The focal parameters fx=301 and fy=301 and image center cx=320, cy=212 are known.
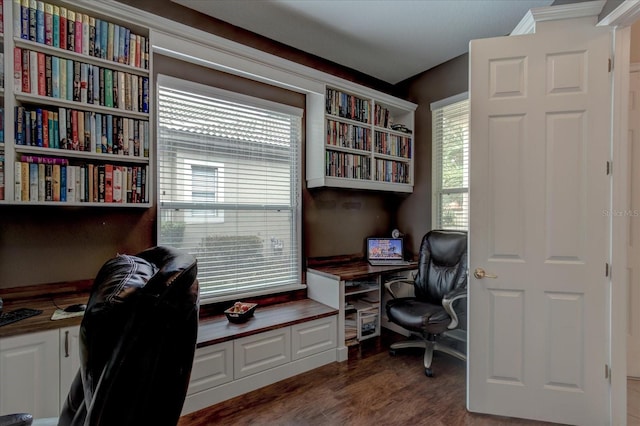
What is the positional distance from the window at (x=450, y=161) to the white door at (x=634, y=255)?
3.92 ft

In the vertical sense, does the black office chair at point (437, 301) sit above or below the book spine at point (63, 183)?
below

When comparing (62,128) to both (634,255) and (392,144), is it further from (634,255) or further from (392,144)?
(634,255)

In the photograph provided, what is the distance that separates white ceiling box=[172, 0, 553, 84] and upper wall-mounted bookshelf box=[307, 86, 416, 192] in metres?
0.42

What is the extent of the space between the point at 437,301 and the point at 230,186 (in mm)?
2150

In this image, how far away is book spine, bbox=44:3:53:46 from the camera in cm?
174

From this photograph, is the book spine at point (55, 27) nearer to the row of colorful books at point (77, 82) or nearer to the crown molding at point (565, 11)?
the row of colorful books at point (77, 82)

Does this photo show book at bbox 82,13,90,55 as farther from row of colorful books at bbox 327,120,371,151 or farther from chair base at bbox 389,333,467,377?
chair base at bbox 389,333,467,377

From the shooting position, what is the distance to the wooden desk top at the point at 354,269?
8.98 ft

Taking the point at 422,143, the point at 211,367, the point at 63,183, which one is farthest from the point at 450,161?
the point at 63,183

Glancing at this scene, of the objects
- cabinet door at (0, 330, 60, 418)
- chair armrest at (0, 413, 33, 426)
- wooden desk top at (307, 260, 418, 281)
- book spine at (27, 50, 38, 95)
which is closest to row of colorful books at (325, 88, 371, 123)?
wooden desk top at (307, 260, 418, 281)

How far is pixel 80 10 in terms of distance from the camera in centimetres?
185

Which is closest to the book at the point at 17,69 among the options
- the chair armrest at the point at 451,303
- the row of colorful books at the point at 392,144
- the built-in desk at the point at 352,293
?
the built-in desk at the point at 352,293

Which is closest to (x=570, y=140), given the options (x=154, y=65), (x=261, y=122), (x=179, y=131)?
(x=261, y=122)

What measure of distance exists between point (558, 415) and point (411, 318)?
1007 mm
